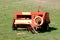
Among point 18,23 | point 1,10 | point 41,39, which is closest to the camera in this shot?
point 41,39

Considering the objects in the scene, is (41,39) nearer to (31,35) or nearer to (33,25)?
(31,35)

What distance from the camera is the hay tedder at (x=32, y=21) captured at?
1503 cm

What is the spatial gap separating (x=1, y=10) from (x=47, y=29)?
33.0 feet

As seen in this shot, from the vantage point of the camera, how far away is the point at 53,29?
16.0 m

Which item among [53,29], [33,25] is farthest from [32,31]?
[53,29]

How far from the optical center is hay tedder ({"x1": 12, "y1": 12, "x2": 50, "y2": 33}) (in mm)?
15031

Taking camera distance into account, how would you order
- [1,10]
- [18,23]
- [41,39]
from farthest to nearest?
[1,10]
[18,23]
[41,39]

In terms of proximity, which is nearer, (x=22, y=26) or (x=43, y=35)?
(x=43, y=35)

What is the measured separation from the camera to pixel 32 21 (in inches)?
598

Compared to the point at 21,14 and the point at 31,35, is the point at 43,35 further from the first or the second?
the point at 21,14

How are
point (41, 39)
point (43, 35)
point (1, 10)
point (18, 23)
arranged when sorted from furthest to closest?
Result: point (1, 10)
point (18, 23)
point (43, 35)
point (41, 39)

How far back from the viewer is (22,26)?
15.5 metres

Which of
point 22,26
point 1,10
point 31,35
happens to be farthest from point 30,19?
point 1,10

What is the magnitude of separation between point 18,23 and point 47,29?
59.9 inches
